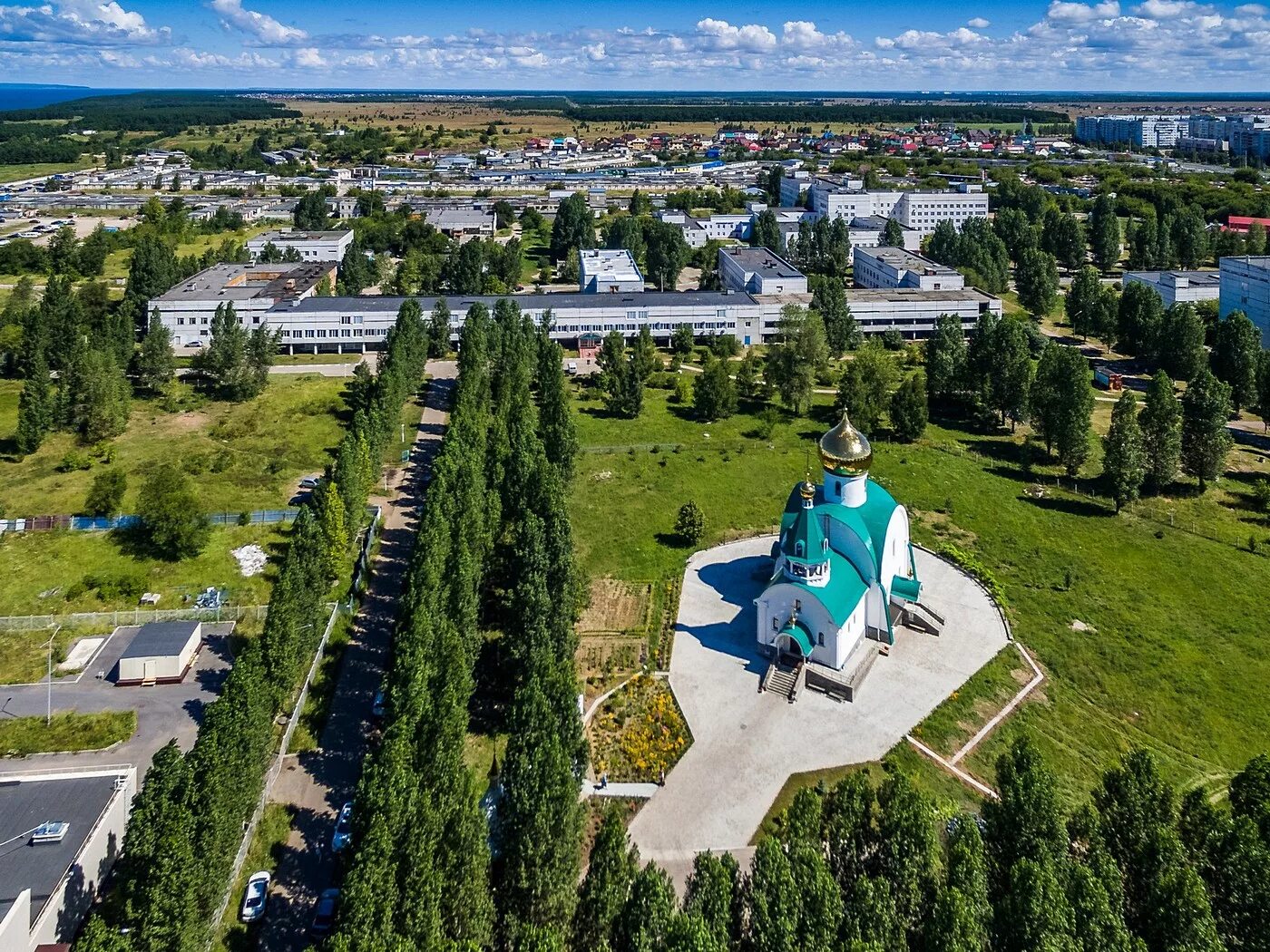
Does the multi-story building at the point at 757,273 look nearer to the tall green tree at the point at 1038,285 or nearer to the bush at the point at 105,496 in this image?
the tall green tree at the point at 1038,285

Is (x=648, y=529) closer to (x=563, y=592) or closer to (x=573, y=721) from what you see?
(x=563, y=592)

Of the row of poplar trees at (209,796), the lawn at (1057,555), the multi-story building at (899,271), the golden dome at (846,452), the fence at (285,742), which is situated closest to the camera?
the row of poplar trees at (209,796)

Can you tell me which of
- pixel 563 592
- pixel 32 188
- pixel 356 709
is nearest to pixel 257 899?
pixel 356 709

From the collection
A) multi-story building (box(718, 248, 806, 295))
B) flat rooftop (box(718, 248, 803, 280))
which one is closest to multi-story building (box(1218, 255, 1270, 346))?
multi-story building (box(718, 248, 806, 295))

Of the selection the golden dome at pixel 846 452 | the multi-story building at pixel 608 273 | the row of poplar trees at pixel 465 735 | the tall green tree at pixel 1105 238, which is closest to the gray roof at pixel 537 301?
the multi-story building at pixel 608 273

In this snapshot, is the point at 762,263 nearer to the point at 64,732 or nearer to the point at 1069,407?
the point at 1069,407

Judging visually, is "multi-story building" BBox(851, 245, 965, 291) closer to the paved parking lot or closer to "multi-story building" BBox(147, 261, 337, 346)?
"multi-story building" BBox(147, 261, 337, 346)

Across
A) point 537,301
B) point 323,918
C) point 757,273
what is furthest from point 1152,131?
point 323,918
